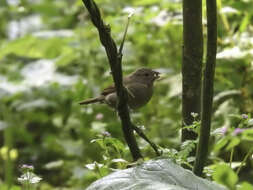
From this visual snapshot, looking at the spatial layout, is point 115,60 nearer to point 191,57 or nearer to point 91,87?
point 191,57

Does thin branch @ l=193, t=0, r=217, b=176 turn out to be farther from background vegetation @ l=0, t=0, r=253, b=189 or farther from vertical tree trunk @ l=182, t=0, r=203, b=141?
background vegetation @ l=0, t=0, r=253, b=189

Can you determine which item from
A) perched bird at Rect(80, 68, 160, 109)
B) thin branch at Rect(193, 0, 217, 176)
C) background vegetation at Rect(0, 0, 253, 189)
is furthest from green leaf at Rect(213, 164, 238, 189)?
background vegetation at Rect(0, 0, 253, 189)

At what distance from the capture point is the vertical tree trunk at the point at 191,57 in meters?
1.99

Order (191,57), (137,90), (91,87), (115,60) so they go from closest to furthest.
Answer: (115,60) < (191,57) < (137,90) < (91,87)

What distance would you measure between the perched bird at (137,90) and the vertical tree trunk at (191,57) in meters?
0.33

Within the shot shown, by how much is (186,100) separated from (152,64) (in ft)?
7.56

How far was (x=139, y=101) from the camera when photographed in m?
2.52

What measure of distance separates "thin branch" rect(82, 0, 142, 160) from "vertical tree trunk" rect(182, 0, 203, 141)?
0.49 metres

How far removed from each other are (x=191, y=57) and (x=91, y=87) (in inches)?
81.6

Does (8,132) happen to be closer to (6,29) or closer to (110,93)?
(110,93)

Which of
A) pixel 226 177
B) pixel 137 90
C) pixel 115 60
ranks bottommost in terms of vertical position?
pixel 226 177

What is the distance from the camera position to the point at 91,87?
4.02 meters

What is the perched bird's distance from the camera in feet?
8.27

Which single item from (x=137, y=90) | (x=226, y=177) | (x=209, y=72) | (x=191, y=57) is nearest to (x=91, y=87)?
(x=137, y=90)
